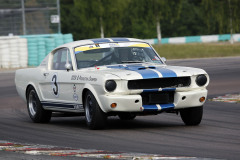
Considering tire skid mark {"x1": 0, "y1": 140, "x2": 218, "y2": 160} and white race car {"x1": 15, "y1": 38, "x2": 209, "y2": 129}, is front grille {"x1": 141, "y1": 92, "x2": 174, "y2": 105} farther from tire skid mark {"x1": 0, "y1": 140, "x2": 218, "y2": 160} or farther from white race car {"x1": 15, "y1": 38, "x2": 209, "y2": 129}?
tire skid mark {"x1": 0, "y1": 140, "x2": 218, "y2": 160}

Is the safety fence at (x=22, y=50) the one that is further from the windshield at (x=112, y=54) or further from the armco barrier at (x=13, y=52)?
the windshield at (x=112, y=54)

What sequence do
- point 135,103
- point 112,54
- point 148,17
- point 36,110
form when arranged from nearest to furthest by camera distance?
point 135,103, point 112,54, point 36,110, point 148,17

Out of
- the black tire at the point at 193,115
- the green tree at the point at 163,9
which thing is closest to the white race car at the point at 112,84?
the black tire at the point at 193,115

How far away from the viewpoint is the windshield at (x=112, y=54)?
10.5m

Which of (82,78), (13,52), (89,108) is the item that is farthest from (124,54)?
(13,52)

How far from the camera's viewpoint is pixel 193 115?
32.5 ft

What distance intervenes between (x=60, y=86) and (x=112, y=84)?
160cm

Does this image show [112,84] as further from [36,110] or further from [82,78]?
[36,110]

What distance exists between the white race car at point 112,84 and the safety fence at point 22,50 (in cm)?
1924

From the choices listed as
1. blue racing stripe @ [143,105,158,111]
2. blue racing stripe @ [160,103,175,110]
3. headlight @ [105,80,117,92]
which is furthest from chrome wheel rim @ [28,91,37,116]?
blue racing stripe @ [160,103,175,110]

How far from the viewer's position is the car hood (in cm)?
927

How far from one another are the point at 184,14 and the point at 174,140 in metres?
88.7

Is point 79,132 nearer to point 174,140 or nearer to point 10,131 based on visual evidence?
point 10,131

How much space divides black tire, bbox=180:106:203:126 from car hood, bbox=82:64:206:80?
0.58 meters
